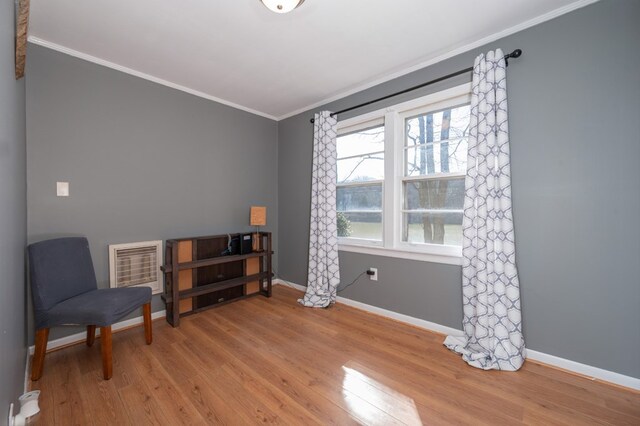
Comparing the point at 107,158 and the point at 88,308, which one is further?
the point at 107,158

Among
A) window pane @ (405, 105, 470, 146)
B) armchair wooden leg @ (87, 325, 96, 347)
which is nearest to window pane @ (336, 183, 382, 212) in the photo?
window pane @ (405, 105, 470, 146)

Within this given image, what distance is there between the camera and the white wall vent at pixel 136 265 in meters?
A: 2.42

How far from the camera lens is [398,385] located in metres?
1.71

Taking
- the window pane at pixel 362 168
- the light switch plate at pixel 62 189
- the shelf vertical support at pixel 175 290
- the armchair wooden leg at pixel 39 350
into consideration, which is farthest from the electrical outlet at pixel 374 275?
the light switch plate at pixel 62 189

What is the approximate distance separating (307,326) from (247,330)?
58cm

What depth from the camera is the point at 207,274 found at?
2980 mm

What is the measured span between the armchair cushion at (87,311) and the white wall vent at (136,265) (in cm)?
52

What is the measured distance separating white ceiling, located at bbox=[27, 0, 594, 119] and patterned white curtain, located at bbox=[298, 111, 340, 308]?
647 mm

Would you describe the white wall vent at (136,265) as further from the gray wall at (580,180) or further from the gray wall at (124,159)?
the gray wall at (580,180)

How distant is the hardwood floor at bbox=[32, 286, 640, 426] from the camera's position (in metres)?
1.45

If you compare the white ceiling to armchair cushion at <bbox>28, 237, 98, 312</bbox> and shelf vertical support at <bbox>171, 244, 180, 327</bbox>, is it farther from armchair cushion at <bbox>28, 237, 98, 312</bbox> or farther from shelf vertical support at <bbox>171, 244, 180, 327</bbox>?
shelf vertical support at <bbox>171, 244, 180, 327</bbox>

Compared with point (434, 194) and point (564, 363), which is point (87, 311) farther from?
point (564, 363)

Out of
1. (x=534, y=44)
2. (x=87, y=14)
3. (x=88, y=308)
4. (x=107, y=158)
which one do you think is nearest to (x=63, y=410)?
(x=88, y=308)

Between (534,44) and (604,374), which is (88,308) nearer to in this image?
(604,374)
